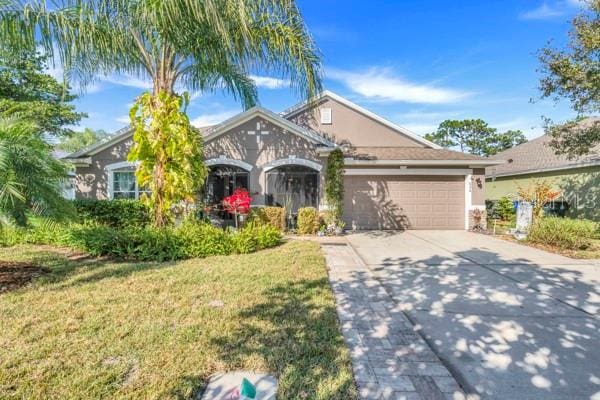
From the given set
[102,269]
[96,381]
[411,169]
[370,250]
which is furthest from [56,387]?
[411,169]

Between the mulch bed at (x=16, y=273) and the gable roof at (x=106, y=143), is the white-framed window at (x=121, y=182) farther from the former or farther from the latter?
the mulch bed at (x=16, y=273)

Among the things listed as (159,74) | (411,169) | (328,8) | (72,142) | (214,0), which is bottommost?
(411,169)

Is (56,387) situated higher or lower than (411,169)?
lower

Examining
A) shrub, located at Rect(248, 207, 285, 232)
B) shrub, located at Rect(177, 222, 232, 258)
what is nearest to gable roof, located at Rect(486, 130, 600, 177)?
shrub, located at Rect(248, 207, 285, 232)

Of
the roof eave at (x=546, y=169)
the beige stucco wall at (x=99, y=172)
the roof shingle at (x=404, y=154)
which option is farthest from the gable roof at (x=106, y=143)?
the roof eave at (x=546, y=169)

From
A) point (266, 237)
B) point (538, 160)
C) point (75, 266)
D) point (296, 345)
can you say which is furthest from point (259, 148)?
point (538, 160)

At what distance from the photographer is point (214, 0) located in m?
5.96

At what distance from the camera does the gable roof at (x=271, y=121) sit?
39.3 feet

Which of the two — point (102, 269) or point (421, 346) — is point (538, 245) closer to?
point (421, 346)

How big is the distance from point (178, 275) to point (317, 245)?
437 cm

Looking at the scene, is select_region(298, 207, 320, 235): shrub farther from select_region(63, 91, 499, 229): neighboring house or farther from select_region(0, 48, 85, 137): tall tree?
select_region(0, 48, 85, 137): tall tree

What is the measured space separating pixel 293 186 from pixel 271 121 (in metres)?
2.79

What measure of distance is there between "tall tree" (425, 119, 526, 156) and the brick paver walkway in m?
49.8

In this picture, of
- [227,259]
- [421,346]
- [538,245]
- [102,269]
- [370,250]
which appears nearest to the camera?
[421,346]
